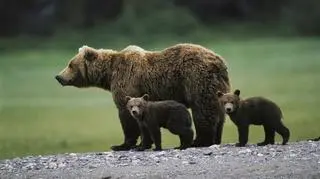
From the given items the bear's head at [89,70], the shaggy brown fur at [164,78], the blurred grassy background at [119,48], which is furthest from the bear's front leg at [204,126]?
the blurred grassy background at [119,48]

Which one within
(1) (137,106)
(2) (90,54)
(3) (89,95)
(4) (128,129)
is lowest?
(4) (128,129)

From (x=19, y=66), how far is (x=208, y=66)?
2.86 m

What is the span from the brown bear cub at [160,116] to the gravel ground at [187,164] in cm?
20

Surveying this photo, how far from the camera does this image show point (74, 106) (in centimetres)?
1048

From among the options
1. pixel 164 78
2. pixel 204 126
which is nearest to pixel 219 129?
pixel 204 126

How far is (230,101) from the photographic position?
8328 mm

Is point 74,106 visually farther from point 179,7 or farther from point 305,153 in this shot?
point 305,153

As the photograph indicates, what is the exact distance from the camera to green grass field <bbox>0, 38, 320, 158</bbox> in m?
10.3

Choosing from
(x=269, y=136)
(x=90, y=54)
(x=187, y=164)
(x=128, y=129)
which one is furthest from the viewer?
(x=90, y=54)

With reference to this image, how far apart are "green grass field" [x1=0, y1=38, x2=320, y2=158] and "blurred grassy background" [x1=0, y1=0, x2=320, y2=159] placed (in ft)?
0.04

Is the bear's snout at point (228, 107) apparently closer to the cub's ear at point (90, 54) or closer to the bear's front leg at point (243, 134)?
the bear's front leg at point (243, 134)

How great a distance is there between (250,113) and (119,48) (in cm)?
276

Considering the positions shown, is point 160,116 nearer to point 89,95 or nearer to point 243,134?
point 243,134

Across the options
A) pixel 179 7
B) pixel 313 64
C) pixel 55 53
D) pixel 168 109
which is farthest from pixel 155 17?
pixel 168 109
